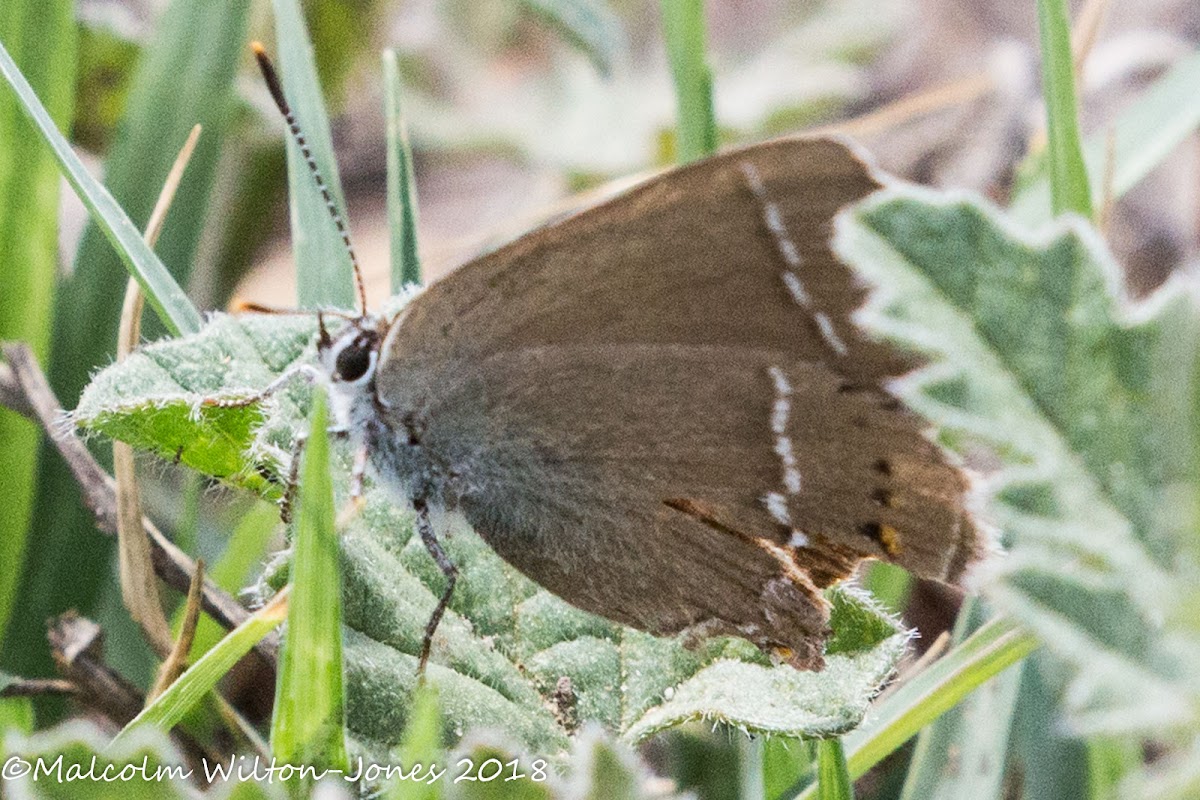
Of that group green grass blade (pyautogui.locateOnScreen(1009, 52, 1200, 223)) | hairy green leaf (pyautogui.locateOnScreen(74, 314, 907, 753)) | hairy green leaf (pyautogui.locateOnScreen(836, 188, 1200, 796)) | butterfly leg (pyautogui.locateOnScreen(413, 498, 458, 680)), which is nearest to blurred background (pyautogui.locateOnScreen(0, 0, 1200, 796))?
green grass blade (pyautogui.locateOnScreen(1009, 52, 1200, 223))

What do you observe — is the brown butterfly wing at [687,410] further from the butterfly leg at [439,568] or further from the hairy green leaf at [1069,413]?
the hairy green leaf at [1069,413]

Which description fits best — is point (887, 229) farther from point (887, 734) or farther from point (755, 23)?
point (755, 23)

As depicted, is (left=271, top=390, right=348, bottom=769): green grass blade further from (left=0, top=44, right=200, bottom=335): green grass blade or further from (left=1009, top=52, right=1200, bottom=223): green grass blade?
(left=1009, top=52, right=1200, bottom=223): green grass blade

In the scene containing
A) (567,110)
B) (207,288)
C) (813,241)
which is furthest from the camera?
(567,110)

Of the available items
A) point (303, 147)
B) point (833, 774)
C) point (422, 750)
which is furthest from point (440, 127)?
point (422, 750)

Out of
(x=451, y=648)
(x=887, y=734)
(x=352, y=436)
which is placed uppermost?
(x=352, y=436)

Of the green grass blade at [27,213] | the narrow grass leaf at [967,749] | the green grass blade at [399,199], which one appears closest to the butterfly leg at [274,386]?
the green grass blade at [399,199]

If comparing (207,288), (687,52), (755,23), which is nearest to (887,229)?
(687,52)
